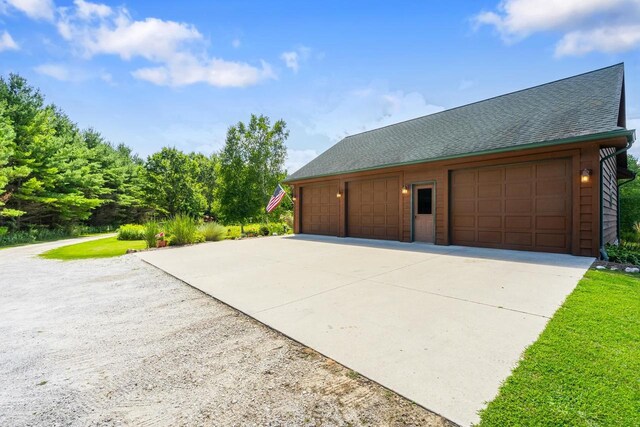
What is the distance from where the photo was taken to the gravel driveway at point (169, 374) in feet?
5.95

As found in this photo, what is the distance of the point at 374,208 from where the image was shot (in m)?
11.0

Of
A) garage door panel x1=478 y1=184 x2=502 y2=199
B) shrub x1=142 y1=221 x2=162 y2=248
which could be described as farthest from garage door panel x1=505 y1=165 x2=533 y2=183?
shrub x1=142 y1=221 x2=162 y2=248

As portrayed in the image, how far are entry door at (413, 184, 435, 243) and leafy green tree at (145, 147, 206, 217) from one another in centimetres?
1992

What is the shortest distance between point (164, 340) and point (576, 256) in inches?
328

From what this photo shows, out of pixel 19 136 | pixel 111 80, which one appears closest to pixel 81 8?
pixel 111 80

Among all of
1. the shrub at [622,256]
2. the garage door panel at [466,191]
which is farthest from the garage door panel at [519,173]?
the shrub at [622,256]

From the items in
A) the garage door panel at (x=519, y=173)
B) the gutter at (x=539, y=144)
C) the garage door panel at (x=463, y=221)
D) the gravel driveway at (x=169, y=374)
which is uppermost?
the gutter at (x=539, y=144)

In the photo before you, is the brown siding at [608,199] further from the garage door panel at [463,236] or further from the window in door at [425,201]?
the window in door at [425,201]

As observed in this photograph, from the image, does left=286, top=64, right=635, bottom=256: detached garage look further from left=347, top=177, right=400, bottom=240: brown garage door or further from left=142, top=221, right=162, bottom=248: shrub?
left=142, top=221, right=162, bottom=248: shrub

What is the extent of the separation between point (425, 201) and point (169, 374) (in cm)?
889

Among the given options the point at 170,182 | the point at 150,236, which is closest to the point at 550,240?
the point at 150,236

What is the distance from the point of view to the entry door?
9421 millimetres

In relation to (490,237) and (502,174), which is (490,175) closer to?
(502,174)

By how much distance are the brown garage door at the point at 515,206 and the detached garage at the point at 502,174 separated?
2 cm
